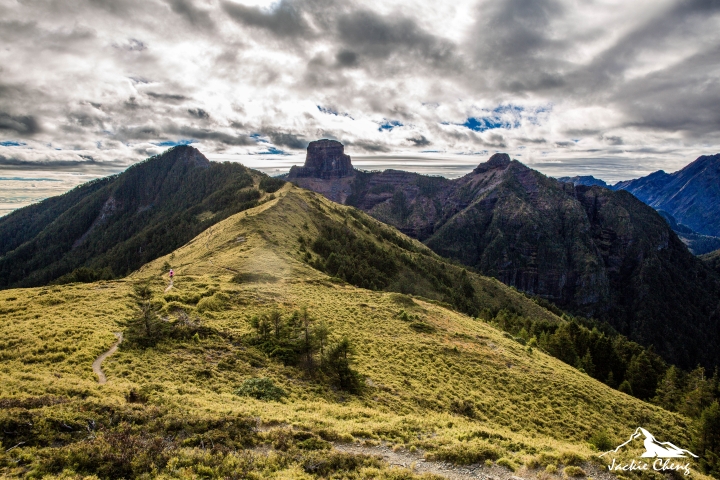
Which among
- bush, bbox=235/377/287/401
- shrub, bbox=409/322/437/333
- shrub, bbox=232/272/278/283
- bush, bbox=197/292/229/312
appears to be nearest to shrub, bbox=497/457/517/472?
bush, bbox=235/377/287/401

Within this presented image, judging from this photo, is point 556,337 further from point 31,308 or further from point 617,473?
point 31,308

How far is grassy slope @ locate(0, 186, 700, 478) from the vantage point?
68.2ft

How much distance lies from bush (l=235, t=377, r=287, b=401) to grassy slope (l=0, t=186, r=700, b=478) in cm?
97

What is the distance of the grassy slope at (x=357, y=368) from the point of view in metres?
20.8

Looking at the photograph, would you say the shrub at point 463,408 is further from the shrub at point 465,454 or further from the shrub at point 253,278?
the shrub at point 253,278

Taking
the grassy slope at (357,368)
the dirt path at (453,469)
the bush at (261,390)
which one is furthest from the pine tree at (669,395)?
the bush at (261,390)

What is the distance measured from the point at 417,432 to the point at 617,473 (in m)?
10.7

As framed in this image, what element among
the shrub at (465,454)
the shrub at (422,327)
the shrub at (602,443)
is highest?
the shrub at (465,454)

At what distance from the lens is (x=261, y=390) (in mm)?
25875

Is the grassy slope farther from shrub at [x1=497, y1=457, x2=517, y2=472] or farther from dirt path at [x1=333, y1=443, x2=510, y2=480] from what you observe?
dirt path at [x1=333, y1=443, x2=510, y2=480]

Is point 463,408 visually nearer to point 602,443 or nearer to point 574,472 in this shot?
point 602,443

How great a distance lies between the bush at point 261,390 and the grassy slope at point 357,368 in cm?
97

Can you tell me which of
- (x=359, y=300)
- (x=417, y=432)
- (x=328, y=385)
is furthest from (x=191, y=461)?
(x=359, y=300)

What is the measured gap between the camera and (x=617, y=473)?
55.5 ft
